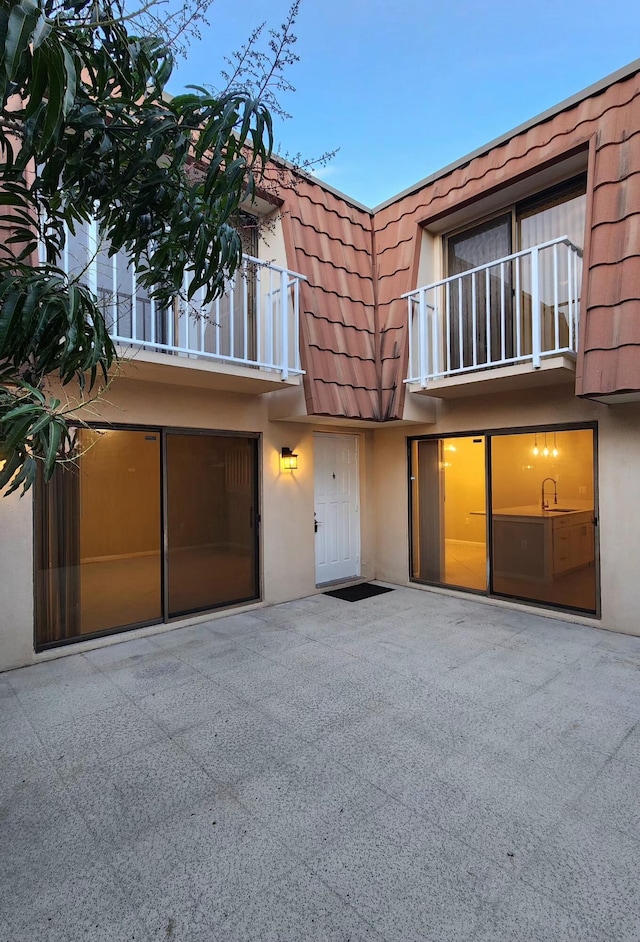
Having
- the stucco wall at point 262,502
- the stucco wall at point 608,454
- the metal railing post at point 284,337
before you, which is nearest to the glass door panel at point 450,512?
the stucco wall at point 608,454

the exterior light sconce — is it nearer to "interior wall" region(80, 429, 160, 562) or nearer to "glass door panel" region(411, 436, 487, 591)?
"interior wall" region(80, 429, 160, 562)

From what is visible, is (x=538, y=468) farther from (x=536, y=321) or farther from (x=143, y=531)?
(x=143, y=531)

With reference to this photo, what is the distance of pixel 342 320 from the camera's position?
5.80 m

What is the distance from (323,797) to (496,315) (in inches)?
207

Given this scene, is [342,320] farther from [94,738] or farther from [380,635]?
[94,738]

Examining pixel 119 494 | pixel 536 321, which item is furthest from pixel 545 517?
pixel 119 494

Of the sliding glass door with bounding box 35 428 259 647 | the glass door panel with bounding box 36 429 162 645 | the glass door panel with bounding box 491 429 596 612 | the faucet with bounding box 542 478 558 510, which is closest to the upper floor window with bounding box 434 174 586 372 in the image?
the glass door panel with bounding box 491 429 596 612

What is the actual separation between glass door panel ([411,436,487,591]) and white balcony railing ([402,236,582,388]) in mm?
1101

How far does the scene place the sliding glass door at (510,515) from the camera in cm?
504

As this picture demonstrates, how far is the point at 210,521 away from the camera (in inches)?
208

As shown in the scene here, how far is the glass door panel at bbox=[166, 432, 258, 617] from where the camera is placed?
197 inches

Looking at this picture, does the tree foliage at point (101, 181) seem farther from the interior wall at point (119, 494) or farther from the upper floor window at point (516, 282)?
the upper floor window at point (516, 282)

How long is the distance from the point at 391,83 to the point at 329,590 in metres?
6.42

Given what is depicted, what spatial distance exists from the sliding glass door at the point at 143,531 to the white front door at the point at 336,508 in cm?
114
